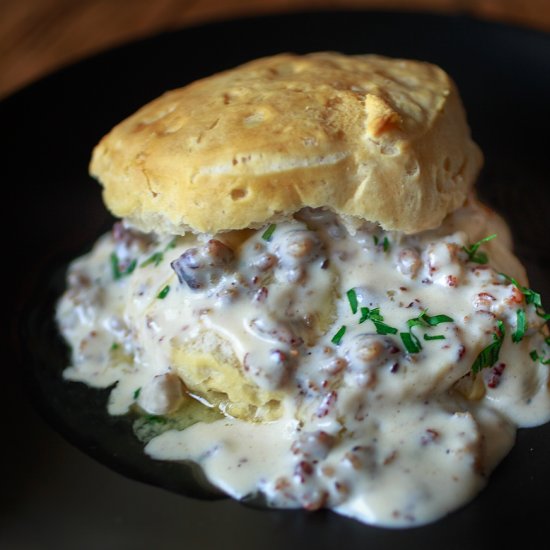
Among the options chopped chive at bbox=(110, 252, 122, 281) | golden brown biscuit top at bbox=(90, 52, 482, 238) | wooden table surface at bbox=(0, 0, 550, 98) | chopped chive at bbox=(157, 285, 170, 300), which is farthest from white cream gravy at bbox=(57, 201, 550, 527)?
wooden table surface at bbox=(0, 0, 550, 98)

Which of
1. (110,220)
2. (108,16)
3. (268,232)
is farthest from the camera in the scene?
(108,16)

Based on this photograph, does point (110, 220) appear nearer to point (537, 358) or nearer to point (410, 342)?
point (410, 342)

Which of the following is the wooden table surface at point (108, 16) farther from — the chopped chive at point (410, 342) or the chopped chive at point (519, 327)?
the chopped chive at point (410, 342)

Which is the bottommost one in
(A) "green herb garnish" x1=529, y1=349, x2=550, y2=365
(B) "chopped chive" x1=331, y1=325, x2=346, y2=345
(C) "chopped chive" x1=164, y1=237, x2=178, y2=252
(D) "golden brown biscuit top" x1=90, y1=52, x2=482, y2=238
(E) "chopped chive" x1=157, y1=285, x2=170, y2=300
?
(A) "green herb garnish" x1=529, y1=349, x2=550, y2=365

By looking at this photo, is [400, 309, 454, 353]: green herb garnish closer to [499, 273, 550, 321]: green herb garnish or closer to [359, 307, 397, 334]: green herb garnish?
[359, 307, 397, 334]: green herb garnish

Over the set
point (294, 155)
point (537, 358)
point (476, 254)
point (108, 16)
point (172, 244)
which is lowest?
point (537, 358)

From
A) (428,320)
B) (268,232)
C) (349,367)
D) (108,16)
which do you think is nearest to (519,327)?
(428,320)
